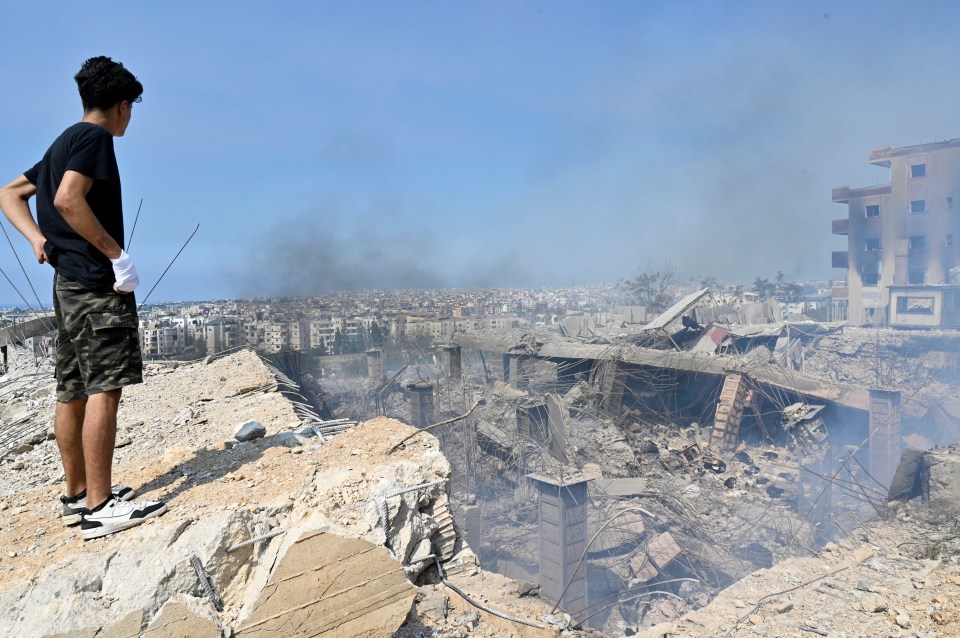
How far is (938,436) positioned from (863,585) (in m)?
8.28

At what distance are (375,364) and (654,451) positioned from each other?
6096 mm

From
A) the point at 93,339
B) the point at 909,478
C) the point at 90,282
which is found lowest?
the point at 909,478

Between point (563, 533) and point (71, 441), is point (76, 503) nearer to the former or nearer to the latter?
point (71, 441)

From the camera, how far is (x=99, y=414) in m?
1.84

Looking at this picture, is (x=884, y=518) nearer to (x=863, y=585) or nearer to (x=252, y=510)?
(x=863, y=585)

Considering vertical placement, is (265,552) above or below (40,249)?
below

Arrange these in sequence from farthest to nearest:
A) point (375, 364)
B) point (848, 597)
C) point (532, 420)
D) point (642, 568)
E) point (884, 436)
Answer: point (375, 364) → point (532, 420) → point (884, 436) → point (642, 568) → point (848, 597)

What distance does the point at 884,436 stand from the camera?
9320 mm

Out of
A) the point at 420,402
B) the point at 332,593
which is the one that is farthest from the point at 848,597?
the point at 420,402

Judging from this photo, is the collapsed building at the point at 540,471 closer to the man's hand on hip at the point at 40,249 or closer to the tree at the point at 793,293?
the man's hand on hip at the point at 40,249

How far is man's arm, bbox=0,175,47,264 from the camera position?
76.4 inches

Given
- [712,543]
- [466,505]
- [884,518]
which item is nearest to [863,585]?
[712,543]

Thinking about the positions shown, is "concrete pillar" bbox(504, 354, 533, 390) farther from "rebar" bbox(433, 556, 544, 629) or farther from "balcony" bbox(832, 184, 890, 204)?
"balcony" bbox(832, 184, 890, 204)

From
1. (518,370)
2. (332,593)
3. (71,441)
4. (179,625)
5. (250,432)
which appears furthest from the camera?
(518,370)
